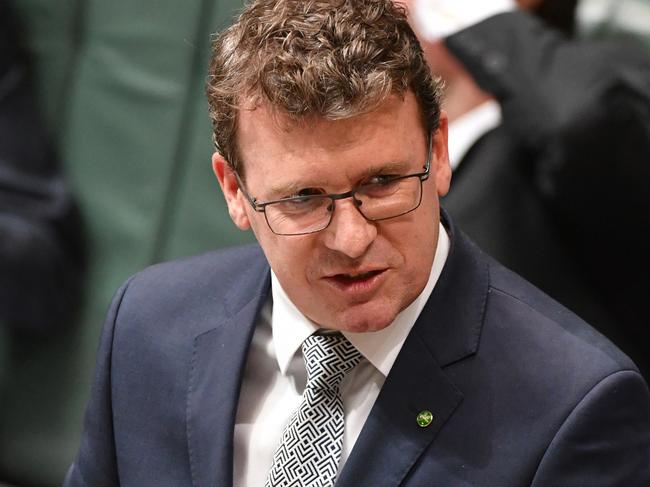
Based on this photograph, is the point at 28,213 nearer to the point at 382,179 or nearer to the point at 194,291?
the point at 194,291

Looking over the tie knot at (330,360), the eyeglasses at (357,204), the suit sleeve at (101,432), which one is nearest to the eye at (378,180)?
the eyeglasses at (357,204)

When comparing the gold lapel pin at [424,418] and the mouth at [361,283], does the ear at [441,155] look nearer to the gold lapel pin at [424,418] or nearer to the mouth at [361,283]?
the mouth at [361,283]

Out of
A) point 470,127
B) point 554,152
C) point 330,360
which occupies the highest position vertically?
point 330,360

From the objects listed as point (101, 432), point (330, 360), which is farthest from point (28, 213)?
point (330, 360)

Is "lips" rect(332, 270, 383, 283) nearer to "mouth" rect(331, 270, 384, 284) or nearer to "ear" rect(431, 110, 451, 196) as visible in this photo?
"mouth" rect(331, 270, 384, 284)

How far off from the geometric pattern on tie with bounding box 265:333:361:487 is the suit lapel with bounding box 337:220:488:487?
0.04m

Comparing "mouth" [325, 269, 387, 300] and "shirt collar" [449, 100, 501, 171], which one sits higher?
"mouth" [325, 269, 387, 300]

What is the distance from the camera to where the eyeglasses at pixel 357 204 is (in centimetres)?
125

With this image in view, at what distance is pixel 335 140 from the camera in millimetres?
1231

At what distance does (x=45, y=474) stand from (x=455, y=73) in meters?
1.23

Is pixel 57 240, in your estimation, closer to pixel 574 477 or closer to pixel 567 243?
pixel 567 243

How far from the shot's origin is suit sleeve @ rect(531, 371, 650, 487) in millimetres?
1245

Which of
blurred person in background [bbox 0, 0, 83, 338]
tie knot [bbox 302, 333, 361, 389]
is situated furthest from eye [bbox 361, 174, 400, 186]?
blurred person in background [bbox 0, 0, 83, 338]

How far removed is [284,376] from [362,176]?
1.11ft
